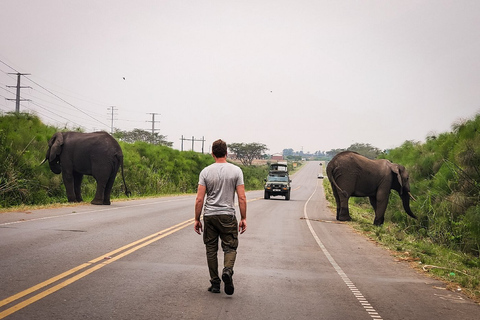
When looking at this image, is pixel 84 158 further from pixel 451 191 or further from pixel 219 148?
pixel 219 148

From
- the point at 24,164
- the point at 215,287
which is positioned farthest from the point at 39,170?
the point at 215,287

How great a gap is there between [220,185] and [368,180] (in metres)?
15.0

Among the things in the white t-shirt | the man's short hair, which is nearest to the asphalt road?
the white t-shirt

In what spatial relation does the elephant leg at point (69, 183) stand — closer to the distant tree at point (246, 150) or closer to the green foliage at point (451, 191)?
the green foliage at point (451, 191)

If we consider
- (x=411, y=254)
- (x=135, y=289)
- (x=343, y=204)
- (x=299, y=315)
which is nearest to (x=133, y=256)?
(x=135, y=289)

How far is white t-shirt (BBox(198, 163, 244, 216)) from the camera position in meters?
7.27

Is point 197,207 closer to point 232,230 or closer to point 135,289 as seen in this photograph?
point 232,230

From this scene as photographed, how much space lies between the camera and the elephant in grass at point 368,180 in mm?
21016

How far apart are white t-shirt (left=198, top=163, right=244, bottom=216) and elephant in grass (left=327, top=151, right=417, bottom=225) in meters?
14.5

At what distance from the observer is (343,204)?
2145 centimetres

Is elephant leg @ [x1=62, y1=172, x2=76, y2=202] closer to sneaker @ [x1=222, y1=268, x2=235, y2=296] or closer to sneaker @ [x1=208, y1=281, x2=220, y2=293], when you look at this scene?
sneaker @ [x1=208, y1=281, x2=220, y2=293]

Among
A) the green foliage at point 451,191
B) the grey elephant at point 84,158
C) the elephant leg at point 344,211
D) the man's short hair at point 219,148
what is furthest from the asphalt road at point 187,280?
the grey elephant at point 84,158

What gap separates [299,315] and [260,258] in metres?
4.22

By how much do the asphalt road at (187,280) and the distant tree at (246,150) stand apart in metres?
124
